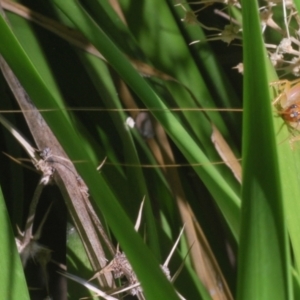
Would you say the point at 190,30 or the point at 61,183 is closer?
the point at 61,183

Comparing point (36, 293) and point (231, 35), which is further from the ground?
point (231, 35)

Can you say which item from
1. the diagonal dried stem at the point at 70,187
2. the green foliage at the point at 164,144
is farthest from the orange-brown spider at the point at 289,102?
the diagonal dried stem at the point at 70,187

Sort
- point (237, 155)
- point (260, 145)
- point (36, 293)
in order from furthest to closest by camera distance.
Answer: point (36, 293), point (237, 155), point (260, 145)

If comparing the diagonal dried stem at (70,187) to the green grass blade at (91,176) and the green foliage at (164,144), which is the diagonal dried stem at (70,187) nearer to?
the green foliage at (164,144)

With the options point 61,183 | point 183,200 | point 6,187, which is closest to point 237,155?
point 183,200

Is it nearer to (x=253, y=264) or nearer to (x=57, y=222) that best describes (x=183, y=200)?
(x=57, y=222)

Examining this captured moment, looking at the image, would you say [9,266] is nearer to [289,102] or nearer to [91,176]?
[91,176]

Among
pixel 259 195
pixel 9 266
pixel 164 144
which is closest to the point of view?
pixel 259 195

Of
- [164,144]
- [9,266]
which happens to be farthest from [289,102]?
[9,266]
